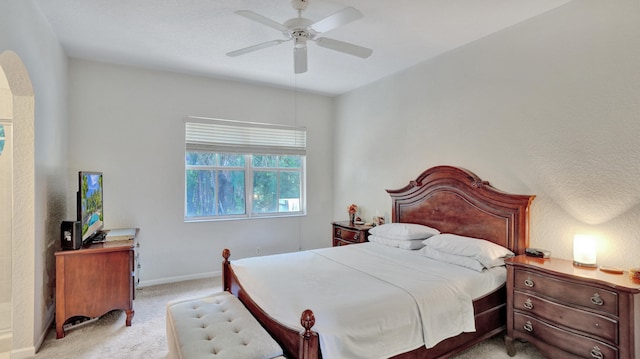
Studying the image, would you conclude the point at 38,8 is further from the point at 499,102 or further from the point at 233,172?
the point at 499,102

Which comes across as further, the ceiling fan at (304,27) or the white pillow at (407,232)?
the white pillow at (407,232)

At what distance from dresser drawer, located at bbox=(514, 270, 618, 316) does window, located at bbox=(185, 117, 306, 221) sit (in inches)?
137

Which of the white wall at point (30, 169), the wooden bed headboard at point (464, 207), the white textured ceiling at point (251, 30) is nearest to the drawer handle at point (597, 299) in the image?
the wooden bed headboard at point (464, 207)

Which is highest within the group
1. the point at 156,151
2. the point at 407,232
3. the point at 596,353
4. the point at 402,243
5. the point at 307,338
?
the point at 156,151

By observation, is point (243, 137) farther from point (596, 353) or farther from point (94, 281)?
point (596, 353)

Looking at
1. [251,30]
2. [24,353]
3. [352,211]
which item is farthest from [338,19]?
[24,353]

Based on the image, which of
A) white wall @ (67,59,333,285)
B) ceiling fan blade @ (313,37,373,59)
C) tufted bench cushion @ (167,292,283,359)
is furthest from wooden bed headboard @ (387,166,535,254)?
tufted bench cushion @ (167,292,283,359)

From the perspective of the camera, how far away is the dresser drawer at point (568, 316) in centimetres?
202

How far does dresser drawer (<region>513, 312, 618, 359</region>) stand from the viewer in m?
2.04

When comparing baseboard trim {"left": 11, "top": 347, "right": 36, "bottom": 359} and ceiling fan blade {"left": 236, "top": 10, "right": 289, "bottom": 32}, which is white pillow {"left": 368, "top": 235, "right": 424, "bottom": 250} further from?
baseboard trim {"left": 11, "top": 347, "right": 36, "bottom": 359}

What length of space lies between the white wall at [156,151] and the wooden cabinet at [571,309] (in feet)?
11.1

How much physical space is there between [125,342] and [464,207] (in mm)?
3448

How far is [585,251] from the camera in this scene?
7.70ft

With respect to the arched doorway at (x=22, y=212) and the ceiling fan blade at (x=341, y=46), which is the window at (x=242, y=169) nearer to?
the arched doorway at (x=22, y=212)
